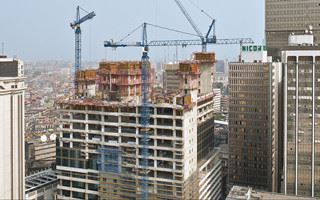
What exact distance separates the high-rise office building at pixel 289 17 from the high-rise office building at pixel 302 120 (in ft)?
57.3

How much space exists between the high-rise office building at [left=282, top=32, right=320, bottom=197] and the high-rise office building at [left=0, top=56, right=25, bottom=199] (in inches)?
579

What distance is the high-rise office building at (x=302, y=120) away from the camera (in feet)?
81.8

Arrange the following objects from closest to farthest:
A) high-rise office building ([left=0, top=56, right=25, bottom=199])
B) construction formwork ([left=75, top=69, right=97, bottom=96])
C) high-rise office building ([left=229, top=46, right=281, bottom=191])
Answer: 1. high-rise office building ([left=0, top=56, right=25, bottom=199])
2. construction formwork ([left=75, top=69, right=97, bottom=96])
3. high-rise office building ([left=229, top=46, right=281, bottom=191])

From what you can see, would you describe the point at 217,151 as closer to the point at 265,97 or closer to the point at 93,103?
the point at 265,97

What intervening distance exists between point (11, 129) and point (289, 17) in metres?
31.4

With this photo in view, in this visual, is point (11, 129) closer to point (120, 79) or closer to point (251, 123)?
point (120, 79)

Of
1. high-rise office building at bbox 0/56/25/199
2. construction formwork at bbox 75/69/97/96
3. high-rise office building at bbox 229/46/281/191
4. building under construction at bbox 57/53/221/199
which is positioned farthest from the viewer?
high-rise office building at bbox 229/46/281/191

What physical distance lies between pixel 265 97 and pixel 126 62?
499 inches

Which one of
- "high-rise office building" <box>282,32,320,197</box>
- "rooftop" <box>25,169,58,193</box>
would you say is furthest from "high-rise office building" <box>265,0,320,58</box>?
"rooftop" <box>25,169,58,193</box>

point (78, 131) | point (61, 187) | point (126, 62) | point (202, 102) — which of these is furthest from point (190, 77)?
point (61, 187)

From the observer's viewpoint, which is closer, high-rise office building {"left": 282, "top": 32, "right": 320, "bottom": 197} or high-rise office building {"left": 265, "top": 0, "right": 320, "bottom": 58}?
high-rise office building {"left": 282, "top": 32, "right": 320, "bottom": 197}

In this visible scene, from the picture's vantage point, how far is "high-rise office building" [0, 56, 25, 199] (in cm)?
1845

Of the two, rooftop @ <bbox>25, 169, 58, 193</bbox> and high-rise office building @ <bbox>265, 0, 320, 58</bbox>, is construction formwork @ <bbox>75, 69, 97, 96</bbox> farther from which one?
high-rise office building @ <bbox>265, 0, 320, 58</bbox>

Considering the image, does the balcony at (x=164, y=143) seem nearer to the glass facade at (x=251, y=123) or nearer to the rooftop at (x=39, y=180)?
the rooftop at (x=39, y=180)
